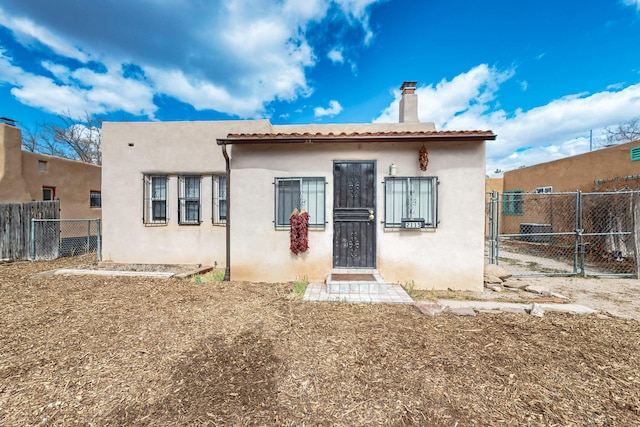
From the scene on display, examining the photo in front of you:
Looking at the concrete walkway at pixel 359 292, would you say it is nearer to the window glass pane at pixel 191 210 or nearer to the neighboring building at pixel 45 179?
the window glass pane at pixel 191 210

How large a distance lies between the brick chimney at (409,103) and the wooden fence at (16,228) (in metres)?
11.6

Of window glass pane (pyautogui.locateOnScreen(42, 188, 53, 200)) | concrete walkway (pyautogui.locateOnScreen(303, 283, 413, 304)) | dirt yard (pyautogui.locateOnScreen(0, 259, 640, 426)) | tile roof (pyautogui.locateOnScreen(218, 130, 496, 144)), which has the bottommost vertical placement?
dirt yard (pyautogui.locateOnScreen(0, 259, 640, 426))

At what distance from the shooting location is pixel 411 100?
7.88m

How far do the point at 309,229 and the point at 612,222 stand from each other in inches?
373

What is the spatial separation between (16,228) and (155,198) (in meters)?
4.62

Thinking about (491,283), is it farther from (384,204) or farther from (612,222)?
(612,222)

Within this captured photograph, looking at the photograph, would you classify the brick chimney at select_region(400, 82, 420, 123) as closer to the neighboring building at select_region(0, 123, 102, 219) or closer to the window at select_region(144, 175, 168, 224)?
the window at select_region(144, 175, 168, 224)

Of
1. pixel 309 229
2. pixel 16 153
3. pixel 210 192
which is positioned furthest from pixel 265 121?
pixel 16 153

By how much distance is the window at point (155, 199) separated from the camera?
21.8 feet

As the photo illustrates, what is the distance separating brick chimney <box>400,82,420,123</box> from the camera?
7.84m

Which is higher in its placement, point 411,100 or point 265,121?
point 411,100

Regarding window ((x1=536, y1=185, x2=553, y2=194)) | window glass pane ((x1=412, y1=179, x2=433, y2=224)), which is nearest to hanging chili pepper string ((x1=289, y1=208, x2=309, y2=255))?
window glass pane ((x1=412, y1=179, x2=433, y2=224))

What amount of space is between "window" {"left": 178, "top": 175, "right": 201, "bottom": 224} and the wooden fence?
4945 mm

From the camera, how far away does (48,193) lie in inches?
432
